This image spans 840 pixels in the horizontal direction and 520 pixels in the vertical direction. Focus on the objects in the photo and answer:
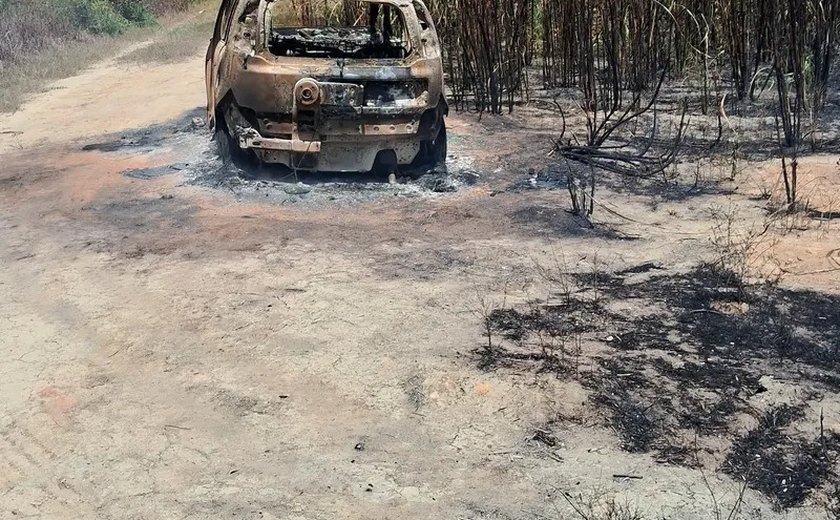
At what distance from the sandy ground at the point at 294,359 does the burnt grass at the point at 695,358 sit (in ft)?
0.44

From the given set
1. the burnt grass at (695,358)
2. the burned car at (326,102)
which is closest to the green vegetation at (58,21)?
the burned car at (326,102)

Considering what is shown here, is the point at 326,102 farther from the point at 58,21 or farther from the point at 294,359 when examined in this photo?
the point at 58,21

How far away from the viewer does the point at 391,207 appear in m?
6.70

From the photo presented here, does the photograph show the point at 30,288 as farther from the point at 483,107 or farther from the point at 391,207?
the point at 483,107

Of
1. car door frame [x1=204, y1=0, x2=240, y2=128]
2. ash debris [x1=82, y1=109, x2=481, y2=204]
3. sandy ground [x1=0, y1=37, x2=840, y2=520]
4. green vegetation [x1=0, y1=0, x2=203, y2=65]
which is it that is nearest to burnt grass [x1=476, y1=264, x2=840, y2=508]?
sandy ground [x1=0, y1=37, x2=840, y2=520]

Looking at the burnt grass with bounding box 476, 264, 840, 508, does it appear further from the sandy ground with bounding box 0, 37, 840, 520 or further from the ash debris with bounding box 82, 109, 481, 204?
the ash debris with bounding box 82, 109, 481, 204

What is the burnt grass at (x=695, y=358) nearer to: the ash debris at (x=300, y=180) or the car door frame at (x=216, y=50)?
the ash debris at (x=300, y=180)

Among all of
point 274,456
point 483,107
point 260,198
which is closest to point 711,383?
point 274,456

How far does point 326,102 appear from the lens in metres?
6.64

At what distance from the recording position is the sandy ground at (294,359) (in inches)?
125

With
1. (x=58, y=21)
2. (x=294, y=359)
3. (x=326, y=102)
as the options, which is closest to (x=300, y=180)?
(x=326, y=102)

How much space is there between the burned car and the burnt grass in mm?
2340

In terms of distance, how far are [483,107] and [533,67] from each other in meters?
2.50

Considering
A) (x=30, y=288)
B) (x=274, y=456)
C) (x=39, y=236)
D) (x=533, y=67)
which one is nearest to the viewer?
(x=274, y=456)
